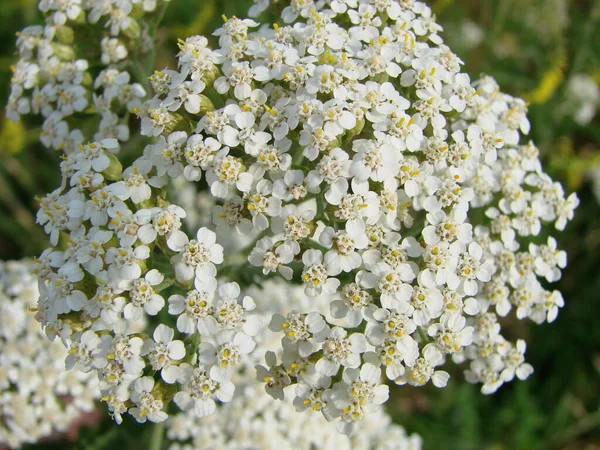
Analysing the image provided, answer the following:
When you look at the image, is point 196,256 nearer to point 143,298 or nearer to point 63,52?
point 143,298

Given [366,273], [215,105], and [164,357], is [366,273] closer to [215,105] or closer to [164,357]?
[164,357]

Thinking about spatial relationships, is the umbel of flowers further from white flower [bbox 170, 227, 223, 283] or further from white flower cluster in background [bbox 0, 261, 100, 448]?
white flower cluster in background [bbox 0, 261, 100, 448]

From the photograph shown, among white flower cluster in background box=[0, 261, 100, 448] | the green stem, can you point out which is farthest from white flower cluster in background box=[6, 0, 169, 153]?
the green stem

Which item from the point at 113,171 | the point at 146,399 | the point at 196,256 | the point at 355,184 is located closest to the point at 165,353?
the point at 146,399

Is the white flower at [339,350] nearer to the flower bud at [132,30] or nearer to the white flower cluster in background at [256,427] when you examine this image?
the white flower cluster in background at [256,427]

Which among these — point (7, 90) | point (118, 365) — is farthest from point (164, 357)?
point (7, 90)

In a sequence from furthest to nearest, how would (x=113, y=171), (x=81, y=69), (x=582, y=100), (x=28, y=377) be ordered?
(x=582, y=100) < (x=28, y=377) < (x=81, y=69) < (x=113, y=171)

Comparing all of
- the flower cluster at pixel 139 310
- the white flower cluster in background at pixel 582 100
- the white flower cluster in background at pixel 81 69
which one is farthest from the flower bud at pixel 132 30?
the white flower cluster in background at pixel 582 100
